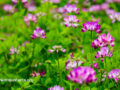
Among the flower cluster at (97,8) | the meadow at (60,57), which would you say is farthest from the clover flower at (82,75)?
the flower cluster at (97,8)

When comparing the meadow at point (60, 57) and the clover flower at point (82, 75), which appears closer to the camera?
the clover flower at point (82, 75)

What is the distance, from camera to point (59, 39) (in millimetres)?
2344

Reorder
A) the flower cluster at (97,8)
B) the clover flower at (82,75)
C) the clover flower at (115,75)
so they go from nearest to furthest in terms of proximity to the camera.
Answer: the clover flower at (82,75) → the clover flower at (115,75) → the flower cluster at (97,8)

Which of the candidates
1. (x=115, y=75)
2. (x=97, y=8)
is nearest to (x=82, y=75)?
(x=115, y=75)

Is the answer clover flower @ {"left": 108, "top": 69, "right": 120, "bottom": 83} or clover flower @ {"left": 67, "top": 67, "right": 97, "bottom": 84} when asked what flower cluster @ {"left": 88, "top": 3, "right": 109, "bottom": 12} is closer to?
clover flower @ {"left": 108, "top": 69, "right": 120, "bottom": 83}

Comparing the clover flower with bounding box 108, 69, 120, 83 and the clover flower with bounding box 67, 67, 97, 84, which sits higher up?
the clover flower with bounding box 67, 67, 97, 84

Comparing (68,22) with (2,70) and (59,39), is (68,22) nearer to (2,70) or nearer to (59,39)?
(59,39)

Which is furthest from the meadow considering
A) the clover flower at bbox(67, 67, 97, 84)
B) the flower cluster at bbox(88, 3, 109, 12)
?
the flower cluster at bbox(88, 3, 109, 12)

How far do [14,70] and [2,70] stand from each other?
0.11 meters

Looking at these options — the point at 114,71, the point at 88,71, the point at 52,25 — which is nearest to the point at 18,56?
the point at 52,25

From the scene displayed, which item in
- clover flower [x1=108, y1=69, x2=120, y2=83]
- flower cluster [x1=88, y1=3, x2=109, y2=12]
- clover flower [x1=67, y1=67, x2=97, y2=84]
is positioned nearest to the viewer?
clover flower [x1=67, y1=67, x2=97, y2=84]

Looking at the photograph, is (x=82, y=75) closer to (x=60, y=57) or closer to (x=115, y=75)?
(x=115, y=75)

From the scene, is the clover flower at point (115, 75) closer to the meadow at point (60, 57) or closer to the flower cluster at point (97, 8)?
the meadow at point (60, 57)

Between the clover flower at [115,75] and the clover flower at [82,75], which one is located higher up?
the clover flower at [82,75]
